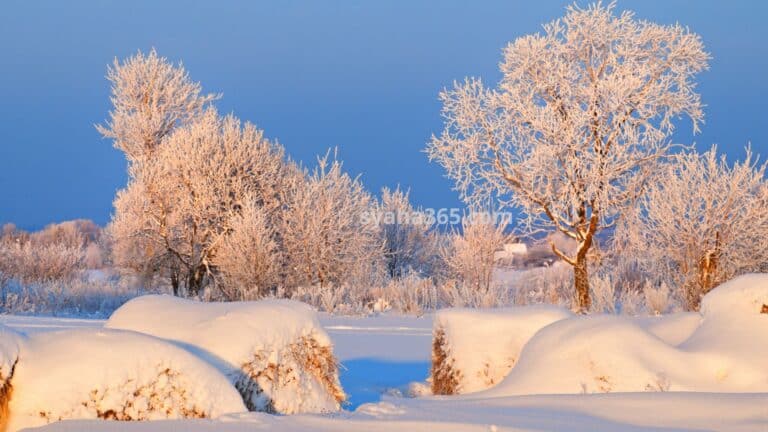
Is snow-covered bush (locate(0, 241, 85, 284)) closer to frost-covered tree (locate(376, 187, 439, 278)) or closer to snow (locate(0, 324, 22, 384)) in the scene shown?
frost-covered tree (locate(376, 187, 439, 278))

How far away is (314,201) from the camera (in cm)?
1944

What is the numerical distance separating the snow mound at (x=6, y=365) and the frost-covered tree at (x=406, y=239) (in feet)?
64.9

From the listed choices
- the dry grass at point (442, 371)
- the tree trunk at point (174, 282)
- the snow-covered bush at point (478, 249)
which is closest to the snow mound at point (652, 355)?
the dry grass at point (442, 371)

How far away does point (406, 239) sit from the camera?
79.5 feet

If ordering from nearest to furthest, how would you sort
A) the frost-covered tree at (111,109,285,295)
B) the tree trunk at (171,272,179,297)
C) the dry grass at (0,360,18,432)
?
the dry grass at (0,360,18,432) < the frost-covered tree at (111,109,285,295) < the tree trunk at (171,272,179,297)

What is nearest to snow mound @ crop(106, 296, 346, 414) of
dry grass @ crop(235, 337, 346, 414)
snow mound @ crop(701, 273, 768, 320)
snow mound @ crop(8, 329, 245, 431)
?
dry grass @ crop(235, 337, 346, 414)

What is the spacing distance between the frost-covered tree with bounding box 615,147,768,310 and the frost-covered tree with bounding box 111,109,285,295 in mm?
9414

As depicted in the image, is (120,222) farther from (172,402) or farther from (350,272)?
(172,402)

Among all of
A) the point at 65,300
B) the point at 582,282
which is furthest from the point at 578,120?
the point at 65,300

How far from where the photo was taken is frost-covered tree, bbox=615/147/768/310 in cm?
1452

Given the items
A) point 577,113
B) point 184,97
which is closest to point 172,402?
point 577,113

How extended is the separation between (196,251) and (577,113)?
411 inches

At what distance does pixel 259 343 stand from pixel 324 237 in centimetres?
1405

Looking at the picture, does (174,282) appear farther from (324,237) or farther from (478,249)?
(478,249)
